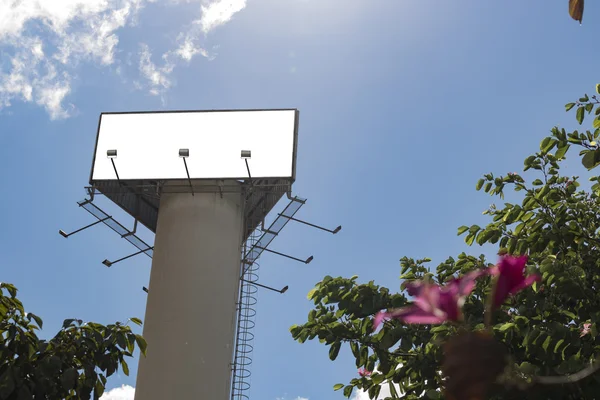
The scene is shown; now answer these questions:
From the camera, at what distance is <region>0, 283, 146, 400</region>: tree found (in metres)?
6.68

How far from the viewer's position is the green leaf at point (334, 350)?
919 centimetres

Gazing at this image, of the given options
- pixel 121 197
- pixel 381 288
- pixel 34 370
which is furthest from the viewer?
pixel 121 197

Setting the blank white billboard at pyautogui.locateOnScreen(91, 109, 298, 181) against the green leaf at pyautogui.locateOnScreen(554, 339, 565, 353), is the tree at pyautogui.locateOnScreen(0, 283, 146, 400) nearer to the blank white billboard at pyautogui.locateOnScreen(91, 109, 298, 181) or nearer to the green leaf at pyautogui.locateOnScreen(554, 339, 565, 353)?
the green leaf at pyautogui.locateOnScreen(554, 339, 565, 353)

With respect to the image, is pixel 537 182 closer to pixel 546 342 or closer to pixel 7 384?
pixel 546 342

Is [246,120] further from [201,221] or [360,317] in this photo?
[360,317]

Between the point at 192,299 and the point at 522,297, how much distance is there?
49.2ft

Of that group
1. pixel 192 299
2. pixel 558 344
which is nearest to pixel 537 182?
pixel 558 344

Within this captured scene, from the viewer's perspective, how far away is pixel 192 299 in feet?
72.6

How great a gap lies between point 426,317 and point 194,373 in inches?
834

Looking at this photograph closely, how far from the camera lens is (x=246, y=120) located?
2570 centimetres

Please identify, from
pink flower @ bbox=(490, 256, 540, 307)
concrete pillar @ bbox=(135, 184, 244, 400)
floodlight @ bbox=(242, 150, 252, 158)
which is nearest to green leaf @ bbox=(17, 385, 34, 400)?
pink flower @ bbox=(490, 256, 540, 307)

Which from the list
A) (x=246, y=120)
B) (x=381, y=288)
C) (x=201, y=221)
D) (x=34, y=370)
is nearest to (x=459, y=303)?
(x=34, y=370)

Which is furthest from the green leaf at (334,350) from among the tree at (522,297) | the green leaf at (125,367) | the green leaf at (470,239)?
the green leaf at (125,367)

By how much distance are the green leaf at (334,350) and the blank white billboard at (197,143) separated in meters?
15.0
